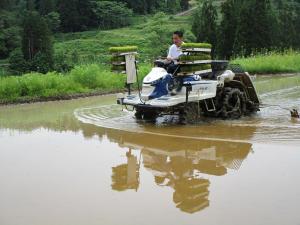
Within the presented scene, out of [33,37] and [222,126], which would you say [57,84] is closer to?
[222,126]

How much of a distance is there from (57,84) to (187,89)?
7940mm

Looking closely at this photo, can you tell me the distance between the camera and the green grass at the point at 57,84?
16359mm

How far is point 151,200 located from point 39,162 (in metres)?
2.67

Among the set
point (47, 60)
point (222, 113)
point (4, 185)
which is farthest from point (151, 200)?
point (47, 60)

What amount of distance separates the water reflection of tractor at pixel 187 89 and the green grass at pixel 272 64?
1359 centimetres

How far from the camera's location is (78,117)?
12656 millimetres

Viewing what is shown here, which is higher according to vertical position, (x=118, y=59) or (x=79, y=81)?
(x=118, y=59)

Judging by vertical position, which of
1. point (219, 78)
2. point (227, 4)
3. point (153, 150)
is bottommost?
point (153, 150)

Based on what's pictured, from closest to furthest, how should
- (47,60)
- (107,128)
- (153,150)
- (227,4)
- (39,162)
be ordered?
(39,162) → (153,150) → (107,128) → (47,60) → (227,4)

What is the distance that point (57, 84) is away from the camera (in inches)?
688

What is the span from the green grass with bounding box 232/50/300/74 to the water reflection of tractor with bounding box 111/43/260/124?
44.6 feet

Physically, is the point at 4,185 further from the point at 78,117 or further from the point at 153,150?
the point at 78,117

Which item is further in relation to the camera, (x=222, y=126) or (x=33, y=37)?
(x=33, y=37)

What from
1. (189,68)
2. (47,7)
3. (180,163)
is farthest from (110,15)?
(180,163)
